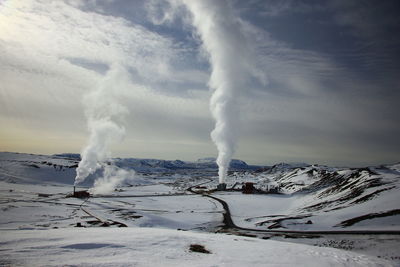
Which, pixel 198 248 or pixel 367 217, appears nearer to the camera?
pixel 198 248

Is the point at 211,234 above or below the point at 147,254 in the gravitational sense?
below

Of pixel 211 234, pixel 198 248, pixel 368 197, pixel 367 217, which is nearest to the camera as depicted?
pixel 198 248

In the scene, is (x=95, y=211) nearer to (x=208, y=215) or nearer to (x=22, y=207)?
(x=22, y=207)

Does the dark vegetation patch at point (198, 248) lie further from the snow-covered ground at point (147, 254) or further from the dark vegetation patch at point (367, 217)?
the dark vegetation patch at point (367, 217)

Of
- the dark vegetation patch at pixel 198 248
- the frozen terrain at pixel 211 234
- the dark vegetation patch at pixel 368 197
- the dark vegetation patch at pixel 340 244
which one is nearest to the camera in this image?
the frozen terrain at pixel 211 234

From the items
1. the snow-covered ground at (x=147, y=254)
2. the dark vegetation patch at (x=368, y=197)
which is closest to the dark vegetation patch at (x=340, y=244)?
the snow-covered ground at (x=147, y=254)

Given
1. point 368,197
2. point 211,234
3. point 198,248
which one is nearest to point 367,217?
point 368,197

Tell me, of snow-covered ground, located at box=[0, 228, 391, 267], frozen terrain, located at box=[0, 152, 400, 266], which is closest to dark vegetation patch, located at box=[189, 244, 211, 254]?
snow-covered ground, located at box=[0, 228, 391, 267]

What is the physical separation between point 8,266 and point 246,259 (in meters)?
13.6

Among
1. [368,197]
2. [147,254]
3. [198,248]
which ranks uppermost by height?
[368,197]

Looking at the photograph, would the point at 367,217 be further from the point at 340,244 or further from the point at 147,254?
the point at 147,254

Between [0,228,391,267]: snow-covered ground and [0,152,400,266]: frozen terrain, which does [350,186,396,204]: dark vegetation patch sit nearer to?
[0,152,400,266]: frozen terrain

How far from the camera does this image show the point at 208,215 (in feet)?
198

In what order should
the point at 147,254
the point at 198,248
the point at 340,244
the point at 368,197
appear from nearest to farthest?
1. the point at 147,254
2. the point at 198,248
3. the point at 340,244
4. the point at 368,197
